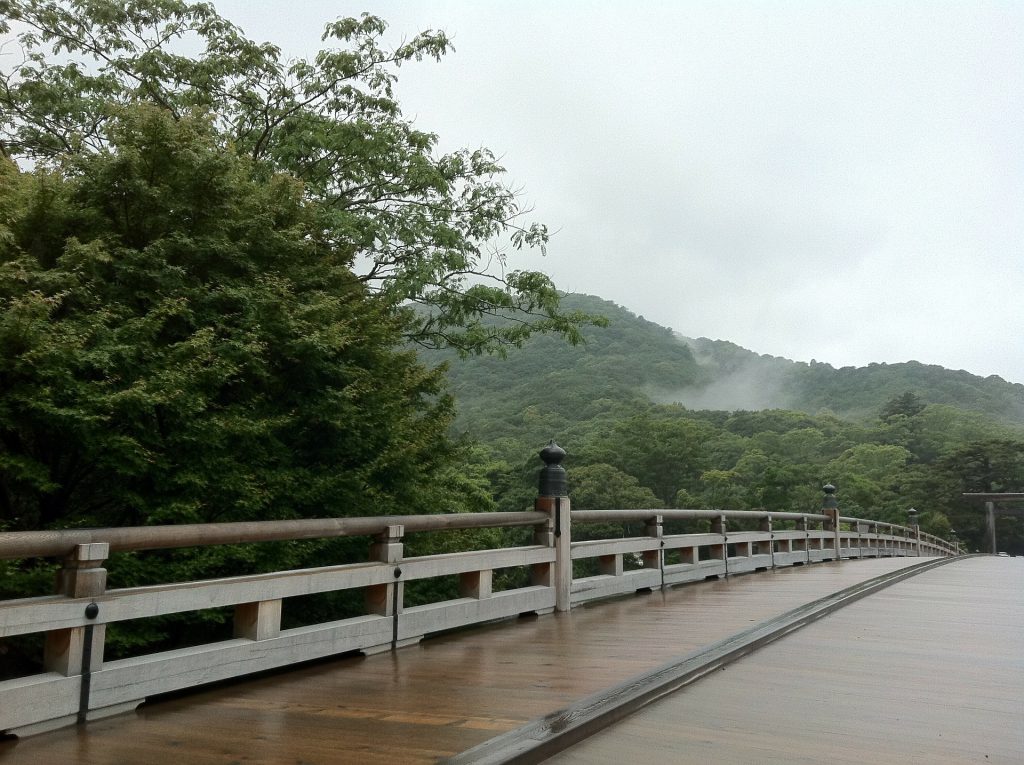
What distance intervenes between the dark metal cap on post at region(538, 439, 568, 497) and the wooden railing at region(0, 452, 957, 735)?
0.06m

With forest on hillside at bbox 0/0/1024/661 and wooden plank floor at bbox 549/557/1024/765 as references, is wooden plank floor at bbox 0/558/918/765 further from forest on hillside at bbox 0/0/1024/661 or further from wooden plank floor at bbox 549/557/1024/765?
forest on hillside at bbox 0/0/1024/661

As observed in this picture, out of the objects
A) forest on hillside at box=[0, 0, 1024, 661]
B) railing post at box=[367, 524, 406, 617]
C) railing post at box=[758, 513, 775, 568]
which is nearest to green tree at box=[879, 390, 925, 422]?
railing post at box=[758, 513, 775, 568]

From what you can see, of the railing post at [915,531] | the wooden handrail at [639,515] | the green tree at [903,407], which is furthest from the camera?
the green tree at [903,407]

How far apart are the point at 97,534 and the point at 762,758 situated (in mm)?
2629

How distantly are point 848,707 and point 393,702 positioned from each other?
198 cm

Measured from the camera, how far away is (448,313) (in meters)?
12.3

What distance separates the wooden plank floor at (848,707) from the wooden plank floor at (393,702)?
1.11ft

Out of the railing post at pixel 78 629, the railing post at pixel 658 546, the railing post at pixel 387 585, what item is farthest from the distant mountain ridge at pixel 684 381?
the railing post at pixel 78 629

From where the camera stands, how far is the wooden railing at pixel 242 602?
10.2 feet

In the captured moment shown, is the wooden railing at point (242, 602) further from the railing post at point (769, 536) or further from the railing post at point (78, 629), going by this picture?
the railing post at point (769, 536)

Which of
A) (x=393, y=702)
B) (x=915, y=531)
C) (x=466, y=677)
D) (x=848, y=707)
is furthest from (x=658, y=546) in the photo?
(x=915, y=531)

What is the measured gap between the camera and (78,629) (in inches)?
126

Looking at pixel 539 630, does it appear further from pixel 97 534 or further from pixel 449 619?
pixel 97 534

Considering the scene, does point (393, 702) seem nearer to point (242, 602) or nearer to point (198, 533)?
point (242, 602)
